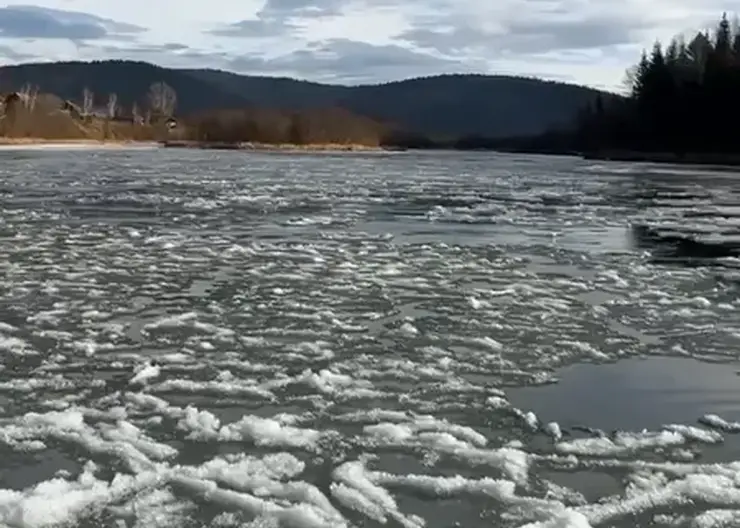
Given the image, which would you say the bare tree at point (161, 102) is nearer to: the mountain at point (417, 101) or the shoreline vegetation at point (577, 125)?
the shoreline vegetation at point (577, 125)

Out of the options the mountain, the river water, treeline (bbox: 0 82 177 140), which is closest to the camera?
the river water

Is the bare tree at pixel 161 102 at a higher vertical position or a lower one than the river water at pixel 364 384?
higher

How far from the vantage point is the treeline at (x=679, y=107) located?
56688mm

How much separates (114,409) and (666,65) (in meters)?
72.2

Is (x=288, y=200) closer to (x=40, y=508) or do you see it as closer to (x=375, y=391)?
(x=375, y=391)

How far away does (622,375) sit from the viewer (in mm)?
5355

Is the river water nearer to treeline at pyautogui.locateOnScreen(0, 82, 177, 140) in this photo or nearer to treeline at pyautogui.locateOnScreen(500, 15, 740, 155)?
treeline at pyautogui.locateOnScreen(500, 15, 740, 155)

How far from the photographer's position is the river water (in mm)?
3549

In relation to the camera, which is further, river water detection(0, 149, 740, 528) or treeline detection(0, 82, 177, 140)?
treeline detection(0, 82, 177, 140)

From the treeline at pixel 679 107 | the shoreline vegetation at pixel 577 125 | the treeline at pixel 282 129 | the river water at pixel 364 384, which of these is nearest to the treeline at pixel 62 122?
the shoreline vegetation at pixel 577 125

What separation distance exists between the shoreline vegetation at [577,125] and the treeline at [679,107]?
0.25 feet

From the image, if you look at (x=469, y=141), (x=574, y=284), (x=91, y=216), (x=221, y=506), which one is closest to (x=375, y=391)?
(x=221, y=506)

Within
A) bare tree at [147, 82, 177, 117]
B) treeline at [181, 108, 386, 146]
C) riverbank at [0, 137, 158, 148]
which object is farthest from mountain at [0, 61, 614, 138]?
riverbank at [0, 137, 158, 148]

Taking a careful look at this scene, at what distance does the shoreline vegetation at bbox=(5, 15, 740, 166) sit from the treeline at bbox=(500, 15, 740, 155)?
0.08 m
